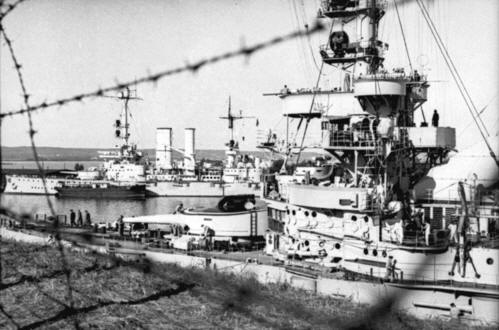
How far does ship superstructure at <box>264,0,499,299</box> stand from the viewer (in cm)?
1348

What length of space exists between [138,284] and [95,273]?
1619mm

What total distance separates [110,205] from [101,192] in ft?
18.0

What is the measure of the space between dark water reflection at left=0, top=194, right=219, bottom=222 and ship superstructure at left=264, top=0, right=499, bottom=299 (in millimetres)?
29384

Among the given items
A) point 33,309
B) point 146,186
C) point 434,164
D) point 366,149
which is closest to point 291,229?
point 366,149

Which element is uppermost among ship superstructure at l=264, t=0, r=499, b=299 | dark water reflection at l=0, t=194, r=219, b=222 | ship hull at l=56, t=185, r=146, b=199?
ship superstructure at l=264, t=0, r=499, b=299

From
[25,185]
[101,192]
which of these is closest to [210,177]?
[101,192]

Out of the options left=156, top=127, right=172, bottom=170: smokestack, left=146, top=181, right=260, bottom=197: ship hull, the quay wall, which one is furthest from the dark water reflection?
the quay wall

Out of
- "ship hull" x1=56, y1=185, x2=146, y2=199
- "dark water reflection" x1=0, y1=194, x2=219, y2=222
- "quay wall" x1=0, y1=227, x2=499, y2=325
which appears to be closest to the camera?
"quay wall" x1=0, y1=227, x2=499, y2=325

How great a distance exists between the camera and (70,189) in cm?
6053

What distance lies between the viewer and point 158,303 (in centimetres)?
1286

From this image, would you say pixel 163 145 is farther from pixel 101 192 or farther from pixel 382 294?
pixel 382 294

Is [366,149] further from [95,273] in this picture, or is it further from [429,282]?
[95,273]

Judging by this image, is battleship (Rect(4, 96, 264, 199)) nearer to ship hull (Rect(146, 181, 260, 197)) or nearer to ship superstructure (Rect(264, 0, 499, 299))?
ship hull (Rect(146, 181, 260, 197))

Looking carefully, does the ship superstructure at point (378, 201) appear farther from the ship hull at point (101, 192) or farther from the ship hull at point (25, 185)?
the ship hull at point (25, 185)
